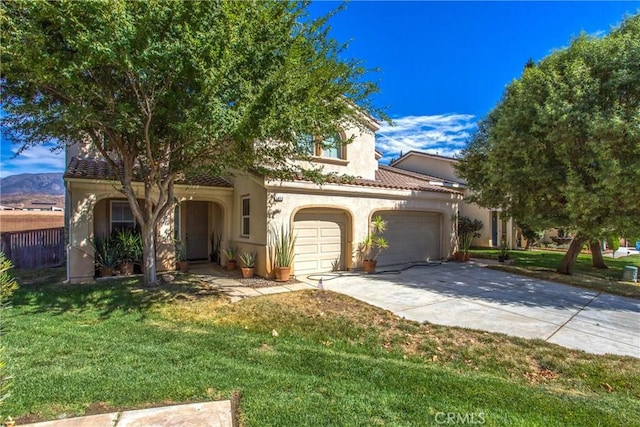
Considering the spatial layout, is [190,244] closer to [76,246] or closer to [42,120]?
[76,246]

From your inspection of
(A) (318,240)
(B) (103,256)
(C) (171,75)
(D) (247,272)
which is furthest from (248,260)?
(C) (171,75)

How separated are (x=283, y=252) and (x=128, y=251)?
5.36m

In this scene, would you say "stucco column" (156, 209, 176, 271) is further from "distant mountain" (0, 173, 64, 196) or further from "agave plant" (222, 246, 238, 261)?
"distant mountain" (0, 173, 64, 196)

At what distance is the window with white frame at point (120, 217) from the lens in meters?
12.5

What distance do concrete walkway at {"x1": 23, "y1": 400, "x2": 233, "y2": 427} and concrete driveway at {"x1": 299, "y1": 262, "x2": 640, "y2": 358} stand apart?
4.91 meters

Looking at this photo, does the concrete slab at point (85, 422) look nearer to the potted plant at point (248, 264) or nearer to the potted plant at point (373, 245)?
the potted plant at point (248, 264)

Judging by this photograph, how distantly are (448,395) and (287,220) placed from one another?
8.15m

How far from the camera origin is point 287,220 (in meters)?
11.5

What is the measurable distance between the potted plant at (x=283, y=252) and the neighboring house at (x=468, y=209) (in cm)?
1197

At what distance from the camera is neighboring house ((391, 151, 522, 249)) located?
73.4 ft

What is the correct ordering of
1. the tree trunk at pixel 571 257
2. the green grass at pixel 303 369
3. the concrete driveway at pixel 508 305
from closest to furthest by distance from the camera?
the green grass at pixel 303 369 < the concrete driveway at pixel 508 305 < the tree trunk at pixel 571 257

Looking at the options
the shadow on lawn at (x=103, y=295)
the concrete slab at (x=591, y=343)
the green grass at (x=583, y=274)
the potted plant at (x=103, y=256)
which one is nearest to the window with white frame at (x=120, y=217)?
the potted plant at (x=103, y=256)

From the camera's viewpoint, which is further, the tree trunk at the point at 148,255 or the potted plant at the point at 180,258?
the potted plant at the point at 180,258

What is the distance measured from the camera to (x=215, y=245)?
15078 mm
